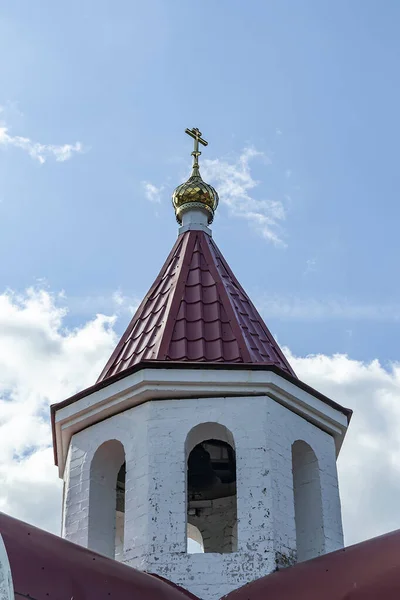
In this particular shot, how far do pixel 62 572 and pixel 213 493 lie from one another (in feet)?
16.9

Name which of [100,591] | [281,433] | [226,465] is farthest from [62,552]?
[226,465]

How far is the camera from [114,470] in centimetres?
1338

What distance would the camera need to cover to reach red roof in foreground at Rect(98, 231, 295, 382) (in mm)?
13367

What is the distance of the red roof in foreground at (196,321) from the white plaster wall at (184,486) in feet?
2.26

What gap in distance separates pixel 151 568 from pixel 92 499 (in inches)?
60.9

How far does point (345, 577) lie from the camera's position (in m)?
10.3

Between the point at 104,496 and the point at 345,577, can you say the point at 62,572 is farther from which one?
the point at 104,496

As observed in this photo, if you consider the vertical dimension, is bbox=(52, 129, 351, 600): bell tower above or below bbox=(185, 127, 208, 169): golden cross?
below

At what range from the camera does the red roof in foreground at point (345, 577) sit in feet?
32.4

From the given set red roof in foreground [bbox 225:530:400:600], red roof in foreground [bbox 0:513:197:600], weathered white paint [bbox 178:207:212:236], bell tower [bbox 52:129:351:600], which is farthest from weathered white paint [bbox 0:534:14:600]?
weathered white paint [bbox 178:207:212:236]

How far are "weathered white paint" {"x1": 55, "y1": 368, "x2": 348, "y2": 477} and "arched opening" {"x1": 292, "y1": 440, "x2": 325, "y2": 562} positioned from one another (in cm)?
48

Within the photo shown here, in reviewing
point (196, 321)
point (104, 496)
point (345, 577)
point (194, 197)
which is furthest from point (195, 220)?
point (345, 577)

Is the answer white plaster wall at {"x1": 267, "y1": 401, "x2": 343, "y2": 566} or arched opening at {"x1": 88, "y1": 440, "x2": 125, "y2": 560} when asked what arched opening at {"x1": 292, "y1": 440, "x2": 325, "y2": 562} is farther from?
arched opening at {"x1": 88, "y1": 440, "x2": 125, "y2": 560}

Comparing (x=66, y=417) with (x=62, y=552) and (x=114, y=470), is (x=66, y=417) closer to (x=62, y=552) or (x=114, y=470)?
(x=114, y=470)
